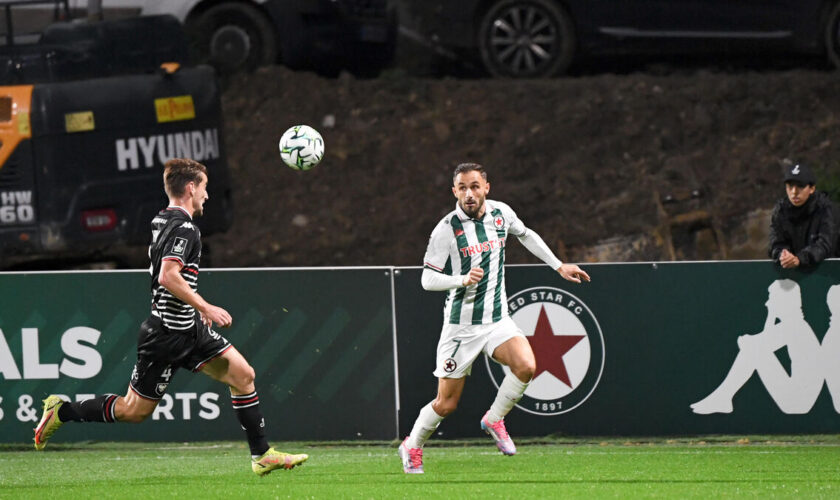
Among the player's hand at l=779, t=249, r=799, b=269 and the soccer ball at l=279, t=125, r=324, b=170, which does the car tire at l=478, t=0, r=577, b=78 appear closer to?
the player's hand at l=779, t=249, r=799, b=269

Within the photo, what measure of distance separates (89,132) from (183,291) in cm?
552

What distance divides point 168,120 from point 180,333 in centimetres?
555

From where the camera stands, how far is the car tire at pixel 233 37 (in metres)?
17.2

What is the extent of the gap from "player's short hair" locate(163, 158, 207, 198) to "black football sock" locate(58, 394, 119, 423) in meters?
1.43

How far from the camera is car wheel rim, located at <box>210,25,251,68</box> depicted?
17.5 m

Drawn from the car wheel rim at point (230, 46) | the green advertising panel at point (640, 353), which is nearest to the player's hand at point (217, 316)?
the green advertising panel at point (640, 353)

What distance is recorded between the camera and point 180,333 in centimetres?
835

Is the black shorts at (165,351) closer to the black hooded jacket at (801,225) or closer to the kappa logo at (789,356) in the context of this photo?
the kappa logo at (789,356)

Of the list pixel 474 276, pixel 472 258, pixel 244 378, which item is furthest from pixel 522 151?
pixel 244 378

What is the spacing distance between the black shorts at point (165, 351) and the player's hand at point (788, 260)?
4.28 meters

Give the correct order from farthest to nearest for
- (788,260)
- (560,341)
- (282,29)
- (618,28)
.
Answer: (282,29) → (618,28) → (560,341) → (788,260)

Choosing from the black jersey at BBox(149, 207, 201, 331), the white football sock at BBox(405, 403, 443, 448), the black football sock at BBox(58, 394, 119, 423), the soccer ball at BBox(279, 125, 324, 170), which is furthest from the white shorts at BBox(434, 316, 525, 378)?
the black football sock at BBox(58, 394, 119, 423)

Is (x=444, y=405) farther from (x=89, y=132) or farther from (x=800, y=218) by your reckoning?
(x=89, y=132)

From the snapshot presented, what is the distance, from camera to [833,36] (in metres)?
16.8
